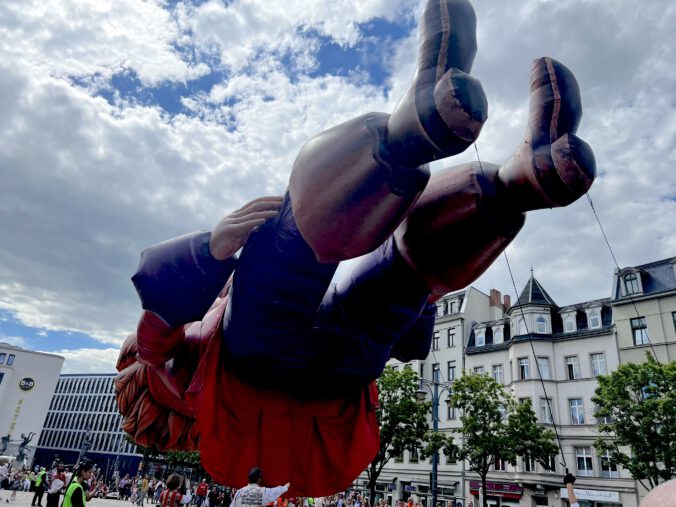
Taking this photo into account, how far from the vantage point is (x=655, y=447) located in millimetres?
16266

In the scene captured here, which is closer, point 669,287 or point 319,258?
point 319,258

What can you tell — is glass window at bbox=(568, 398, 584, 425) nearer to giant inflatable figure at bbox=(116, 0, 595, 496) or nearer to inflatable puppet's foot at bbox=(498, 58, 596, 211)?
giant inflatable figure at bbox=(116, 0, 595, 496)

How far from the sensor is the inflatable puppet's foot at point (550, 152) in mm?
1538

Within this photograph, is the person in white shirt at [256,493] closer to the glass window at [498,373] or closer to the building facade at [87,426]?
the glass window at [498,373]

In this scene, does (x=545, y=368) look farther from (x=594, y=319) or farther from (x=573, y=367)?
(x=594, y=319)

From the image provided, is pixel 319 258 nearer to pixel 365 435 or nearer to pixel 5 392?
pixel 365 435

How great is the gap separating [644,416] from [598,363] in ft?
33.7

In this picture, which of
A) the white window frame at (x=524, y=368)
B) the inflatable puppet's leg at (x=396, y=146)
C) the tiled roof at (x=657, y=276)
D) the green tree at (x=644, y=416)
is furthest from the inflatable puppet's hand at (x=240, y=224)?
the white window frame at (x=524, y=368)

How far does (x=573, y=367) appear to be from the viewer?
2708 cm

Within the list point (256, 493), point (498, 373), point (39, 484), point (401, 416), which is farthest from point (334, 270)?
point (498, 373)

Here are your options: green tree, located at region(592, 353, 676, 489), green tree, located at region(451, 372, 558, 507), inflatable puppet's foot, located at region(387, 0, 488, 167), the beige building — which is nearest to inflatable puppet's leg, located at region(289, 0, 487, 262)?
inflatable puppet's foot, located at region(387, 0, 488, 167)

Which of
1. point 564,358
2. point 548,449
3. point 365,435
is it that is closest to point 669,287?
point 564,358

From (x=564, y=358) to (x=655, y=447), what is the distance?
11423mm

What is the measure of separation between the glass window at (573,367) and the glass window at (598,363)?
77cm
